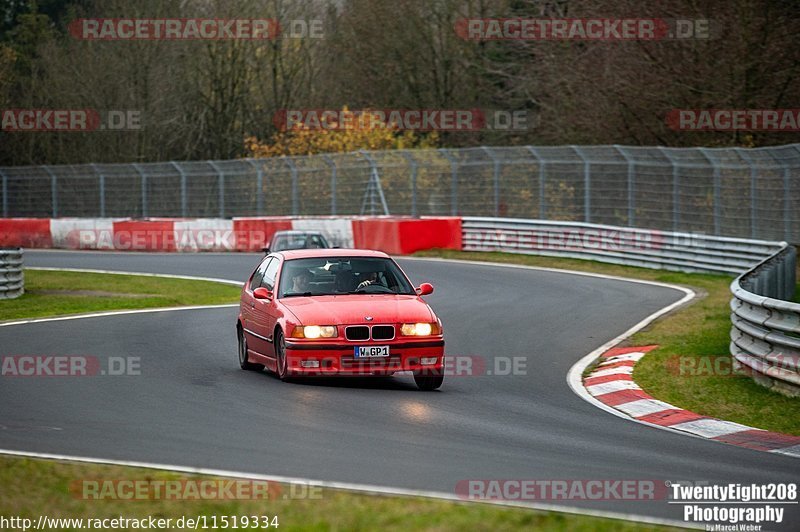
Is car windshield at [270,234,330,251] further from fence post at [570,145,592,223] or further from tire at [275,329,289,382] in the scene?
tire at [275,329,289,382]

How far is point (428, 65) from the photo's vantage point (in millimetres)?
53469

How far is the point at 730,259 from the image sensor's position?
26547 mm

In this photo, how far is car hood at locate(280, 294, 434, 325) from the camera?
1228cm

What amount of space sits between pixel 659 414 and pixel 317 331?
333 centimetres

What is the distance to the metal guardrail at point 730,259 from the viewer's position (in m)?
11.9

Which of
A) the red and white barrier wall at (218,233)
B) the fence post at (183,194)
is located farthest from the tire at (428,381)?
the fence post at (183,194)

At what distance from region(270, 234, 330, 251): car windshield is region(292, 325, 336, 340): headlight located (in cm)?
1398

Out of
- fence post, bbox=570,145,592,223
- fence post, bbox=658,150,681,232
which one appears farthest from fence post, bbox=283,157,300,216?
fence post, bbox=658,150,681,232

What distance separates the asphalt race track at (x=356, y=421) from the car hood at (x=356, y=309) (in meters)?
0.68

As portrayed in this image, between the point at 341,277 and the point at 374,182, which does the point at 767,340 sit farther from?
the point at 374,182

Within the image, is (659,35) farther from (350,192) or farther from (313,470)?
(313,470)

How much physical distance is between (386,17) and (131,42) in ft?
38.2

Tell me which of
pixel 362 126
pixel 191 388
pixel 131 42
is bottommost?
pixel 191 388

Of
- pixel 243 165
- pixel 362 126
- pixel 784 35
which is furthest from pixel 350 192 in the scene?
pixel 784 35
